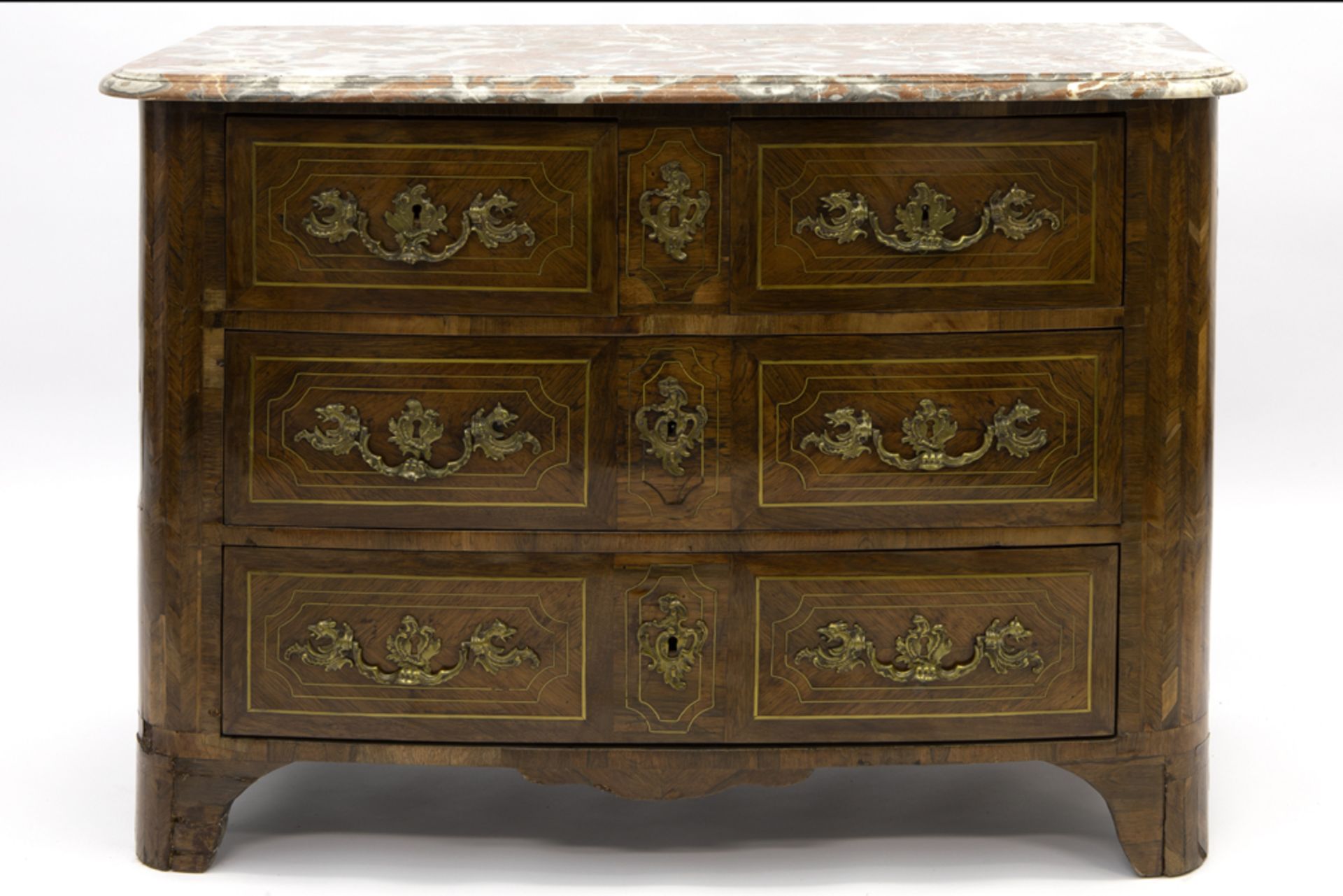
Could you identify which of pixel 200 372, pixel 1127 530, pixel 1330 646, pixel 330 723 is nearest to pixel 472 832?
pixel 330 723

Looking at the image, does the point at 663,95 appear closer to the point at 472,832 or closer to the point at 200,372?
the point at 200,372

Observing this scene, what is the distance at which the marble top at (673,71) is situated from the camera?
3.95 meters

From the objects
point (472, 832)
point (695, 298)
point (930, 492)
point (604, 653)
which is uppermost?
point (695, 298)

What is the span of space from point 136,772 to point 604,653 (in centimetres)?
82

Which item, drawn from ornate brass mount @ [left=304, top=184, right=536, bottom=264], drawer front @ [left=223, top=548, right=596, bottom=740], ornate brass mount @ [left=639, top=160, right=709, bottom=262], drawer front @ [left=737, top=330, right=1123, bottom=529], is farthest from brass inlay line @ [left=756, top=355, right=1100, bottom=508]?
ornate brass mount @ [left=304, top=184, right=536, bottom=264]

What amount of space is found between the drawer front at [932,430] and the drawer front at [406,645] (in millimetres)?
362

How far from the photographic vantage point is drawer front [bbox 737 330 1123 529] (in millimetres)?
4117

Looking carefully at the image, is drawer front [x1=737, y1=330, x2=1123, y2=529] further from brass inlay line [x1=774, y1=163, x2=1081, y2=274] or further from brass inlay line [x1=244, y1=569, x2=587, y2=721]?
brass inlay line [x1=244, y1=569, x2=587, y2=721]

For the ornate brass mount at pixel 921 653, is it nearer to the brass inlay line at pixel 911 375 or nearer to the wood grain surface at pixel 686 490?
the wood grain surface at pixel 686 490

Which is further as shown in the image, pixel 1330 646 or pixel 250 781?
pixel 1330 646

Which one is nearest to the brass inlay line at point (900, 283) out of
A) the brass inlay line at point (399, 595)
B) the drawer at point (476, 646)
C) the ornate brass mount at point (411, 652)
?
the drawer at point (476, 646)

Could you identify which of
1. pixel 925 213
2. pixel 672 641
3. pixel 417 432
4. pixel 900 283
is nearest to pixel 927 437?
pixel 900 283

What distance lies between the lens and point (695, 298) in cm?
409

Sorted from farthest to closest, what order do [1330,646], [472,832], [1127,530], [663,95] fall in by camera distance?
[1330,646]
[472,832]
[1127,530]
[663,95]
